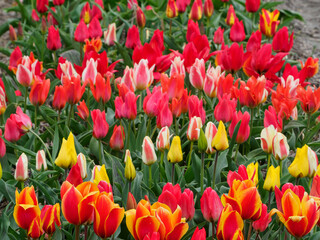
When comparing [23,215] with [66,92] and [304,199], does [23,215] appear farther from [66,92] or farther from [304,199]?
[66,92]

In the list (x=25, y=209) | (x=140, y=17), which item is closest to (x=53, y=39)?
(x=140, y=17)

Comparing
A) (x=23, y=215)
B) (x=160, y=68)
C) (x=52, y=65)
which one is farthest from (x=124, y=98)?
(x=52, y=65)

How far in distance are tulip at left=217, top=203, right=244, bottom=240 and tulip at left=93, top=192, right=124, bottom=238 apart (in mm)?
283

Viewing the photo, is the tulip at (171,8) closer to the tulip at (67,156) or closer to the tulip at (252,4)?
the tulip at (252,4)

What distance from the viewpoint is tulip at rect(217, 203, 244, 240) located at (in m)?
1.54

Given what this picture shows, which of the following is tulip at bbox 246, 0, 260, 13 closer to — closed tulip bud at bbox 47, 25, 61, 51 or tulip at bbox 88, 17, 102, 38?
tulip at bbox 88, 17, 102, 38

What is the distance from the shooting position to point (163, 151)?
2.25 m

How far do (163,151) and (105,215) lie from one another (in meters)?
0.75

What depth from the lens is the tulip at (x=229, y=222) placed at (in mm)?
1535

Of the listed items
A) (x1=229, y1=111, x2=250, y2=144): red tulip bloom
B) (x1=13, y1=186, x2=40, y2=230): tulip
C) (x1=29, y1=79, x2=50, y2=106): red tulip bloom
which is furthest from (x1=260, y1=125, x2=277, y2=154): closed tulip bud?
(x1=29, y1=79, x2=50, y2=106): red tulip bloom

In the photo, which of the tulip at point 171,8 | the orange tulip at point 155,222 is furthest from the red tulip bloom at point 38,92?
the tulip at point 171,8

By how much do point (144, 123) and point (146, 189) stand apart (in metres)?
0.63

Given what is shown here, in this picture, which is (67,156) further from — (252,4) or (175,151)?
(252,4)

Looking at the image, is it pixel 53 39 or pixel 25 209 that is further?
pixel 53 39
